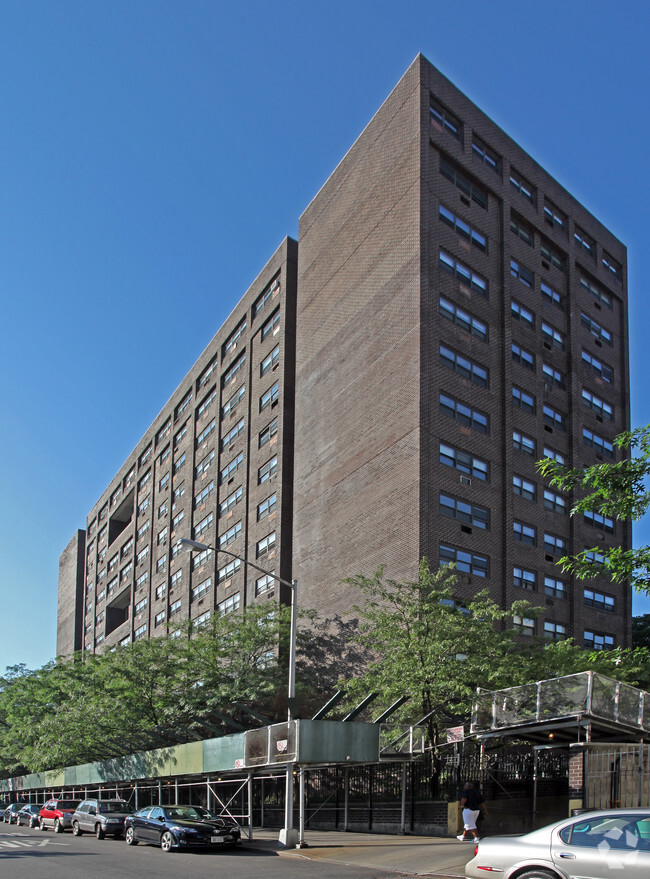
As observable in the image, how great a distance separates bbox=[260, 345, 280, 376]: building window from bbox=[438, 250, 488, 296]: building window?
13090mm

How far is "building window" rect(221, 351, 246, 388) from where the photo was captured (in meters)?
55.1

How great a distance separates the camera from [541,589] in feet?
128

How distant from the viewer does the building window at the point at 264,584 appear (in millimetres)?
44950

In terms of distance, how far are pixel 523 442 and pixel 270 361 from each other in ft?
54.7

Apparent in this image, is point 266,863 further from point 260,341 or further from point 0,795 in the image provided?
point 0,795

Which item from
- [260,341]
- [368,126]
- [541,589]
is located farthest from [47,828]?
[368,126]

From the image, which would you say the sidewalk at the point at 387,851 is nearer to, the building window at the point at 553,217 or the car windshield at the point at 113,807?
the car windshield at the point at 113,807

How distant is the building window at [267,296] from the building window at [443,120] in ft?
46.1

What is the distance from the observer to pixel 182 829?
74.8 ft

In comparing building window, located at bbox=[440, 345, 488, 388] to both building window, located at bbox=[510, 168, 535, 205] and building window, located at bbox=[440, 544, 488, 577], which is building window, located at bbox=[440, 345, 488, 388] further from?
building window, located at bbox=[510, 168, 535, 205]

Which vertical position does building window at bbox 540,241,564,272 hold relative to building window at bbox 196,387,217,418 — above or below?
above

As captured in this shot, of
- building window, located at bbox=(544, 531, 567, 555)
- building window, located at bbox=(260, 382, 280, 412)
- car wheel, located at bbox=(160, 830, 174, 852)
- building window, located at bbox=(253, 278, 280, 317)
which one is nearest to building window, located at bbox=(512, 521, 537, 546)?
building window, located at bbox=(544, 531, 567, 555)

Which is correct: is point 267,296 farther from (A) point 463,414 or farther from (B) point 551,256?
(A) point 463,414

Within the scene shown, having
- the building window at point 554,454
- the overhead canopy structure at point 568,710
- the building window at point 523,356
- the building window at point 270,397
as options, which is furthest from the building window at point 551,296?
the overhead canopy structure at point 568,710
